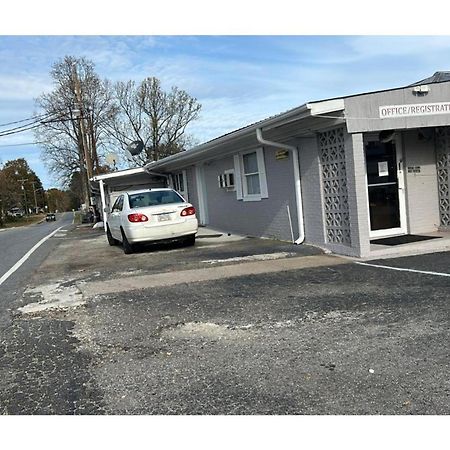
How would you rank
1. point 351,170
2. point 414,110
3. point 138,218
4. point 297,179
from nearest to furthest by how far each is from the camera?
point 351,170
point 414,110
point 297,179
point 138,218

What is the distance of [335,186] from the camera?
9273 millimetres

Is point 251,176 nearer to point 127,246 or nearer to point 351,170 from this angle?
point 127,246

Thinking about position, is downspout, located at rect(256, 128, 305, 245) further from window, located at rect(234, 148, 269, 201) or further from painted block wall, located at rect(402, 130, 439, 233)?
painted block wall, located at rect(402, 130, 439, 233)

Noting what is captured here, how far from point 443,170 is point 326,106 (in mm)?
3555

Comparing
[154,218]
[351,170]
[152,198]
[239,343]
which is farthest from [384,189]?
[239,343]

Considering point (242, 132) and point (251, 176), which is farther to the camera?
point (251, 176)

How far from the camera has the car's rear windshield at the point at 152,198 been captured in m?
11.5

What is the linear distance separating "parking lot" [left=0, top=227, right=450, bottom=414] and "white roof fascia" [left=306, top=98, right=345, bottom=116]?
2.51 meters

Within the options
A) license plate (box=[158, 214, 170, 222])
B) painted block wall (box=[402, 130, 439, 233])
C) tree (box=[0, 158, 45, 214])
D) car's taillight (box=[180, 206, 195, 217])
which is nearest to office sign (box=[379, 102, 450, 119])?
painted block wall (box=[402, 130, 439, 233])

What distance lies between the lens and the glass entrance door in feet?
32.9

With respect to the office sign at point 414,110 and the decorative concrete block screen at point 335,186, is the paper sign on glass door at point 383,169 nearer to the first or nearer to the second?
the decorative concrete block screen at point 335,186

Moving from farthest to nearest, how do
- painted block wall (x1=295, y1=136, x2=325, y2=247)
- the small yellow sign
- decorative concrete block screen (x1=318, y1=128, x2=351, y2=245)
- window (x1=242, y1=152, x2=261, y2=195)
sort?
window (x1=242, y1=152, x2=261, y2=195) → the small yellow sign → painted block wall (x1=295, y1=136, x2=325, y2=247) → decorative concrete block screen (x1=318, y1=128, x2=351, y2=245)

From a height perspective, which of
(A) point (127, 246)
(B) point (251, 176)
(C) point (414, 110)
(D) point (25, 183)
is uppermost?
(D) point (25, 183)
